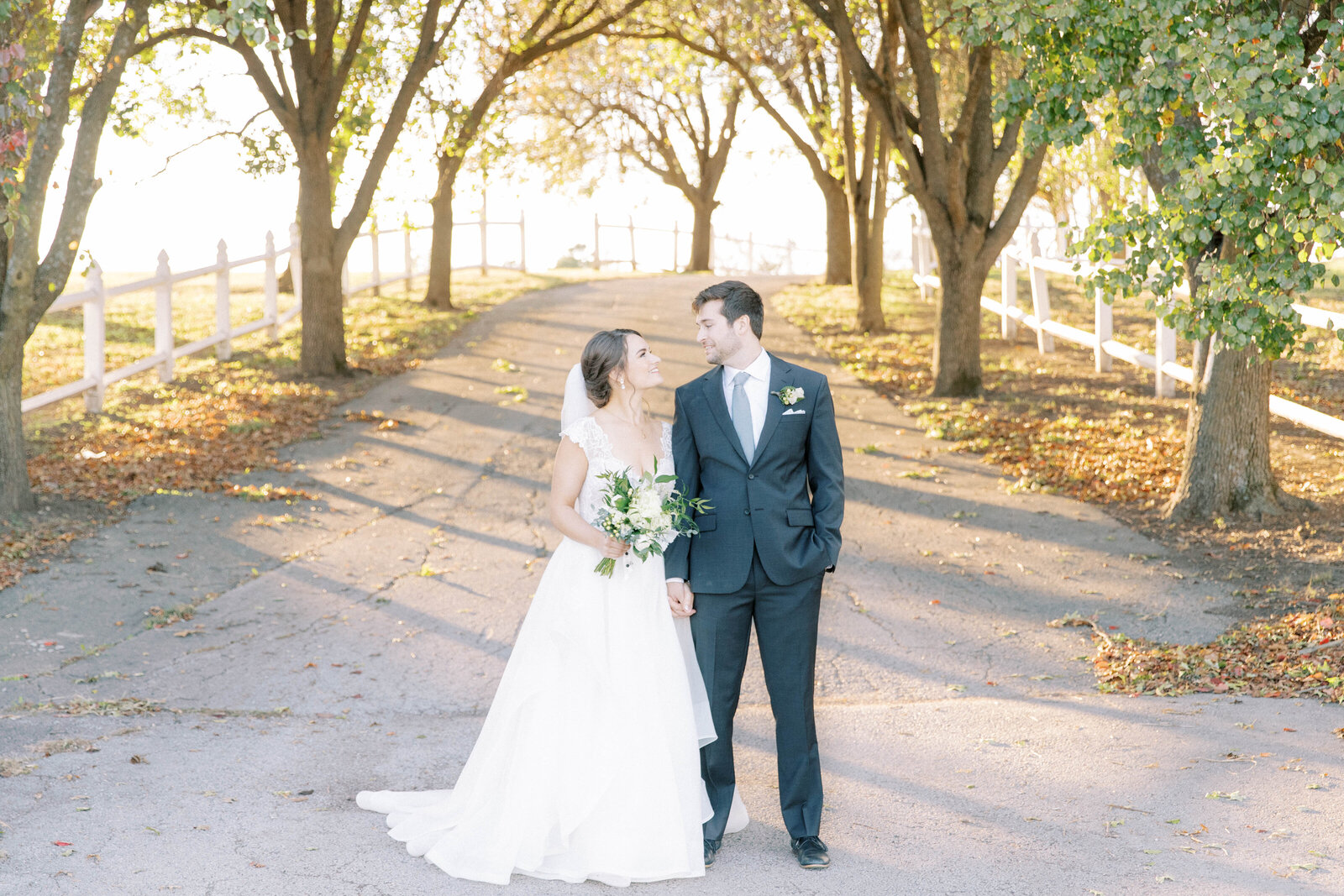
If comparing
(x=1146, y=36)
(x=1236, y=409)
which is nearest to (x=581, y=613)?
(x=1146, y=36)

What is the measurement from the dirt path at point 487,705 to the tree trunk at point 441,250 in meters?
10.8

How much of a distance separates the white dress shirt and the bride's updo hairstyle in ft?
1.29

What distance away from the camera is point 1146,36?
6.97 meters

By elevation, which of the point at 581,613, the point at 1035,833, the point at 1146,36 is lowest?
the point at 1035,833

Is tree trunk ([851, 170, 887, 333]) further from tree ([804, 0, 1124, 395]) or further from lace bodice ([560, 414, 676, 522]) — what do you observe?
lace bodice ([560, 414, 676, 522])

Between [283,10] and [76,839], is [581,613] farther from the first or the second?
[283,10]

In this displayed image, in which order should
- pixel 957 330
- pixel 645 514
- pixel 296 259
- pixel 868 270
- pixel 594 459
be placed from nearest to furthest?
pixel 645 514, pixel 594 459, pixel 957 330, pixel 868 270, pixel 296 259

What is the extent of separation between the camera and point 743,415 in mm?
4469

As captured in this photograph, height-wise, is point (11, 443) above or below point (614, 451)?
below

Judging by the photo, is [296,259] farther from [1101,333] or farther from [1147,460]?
[1147,460]

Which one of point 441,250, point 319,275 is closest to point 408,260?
point 441,250

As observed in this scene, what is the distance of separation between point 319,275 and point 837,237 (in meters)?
13.3

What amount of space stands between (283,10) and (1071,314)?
12258mm

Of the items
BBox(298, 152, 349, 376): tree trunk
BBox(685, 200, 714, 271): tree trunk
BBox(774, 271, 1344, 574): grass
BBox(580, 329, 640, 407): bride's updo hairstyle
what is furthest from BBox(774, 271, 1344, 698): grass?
BBox(685, 200, 714, 271): tree trunk
